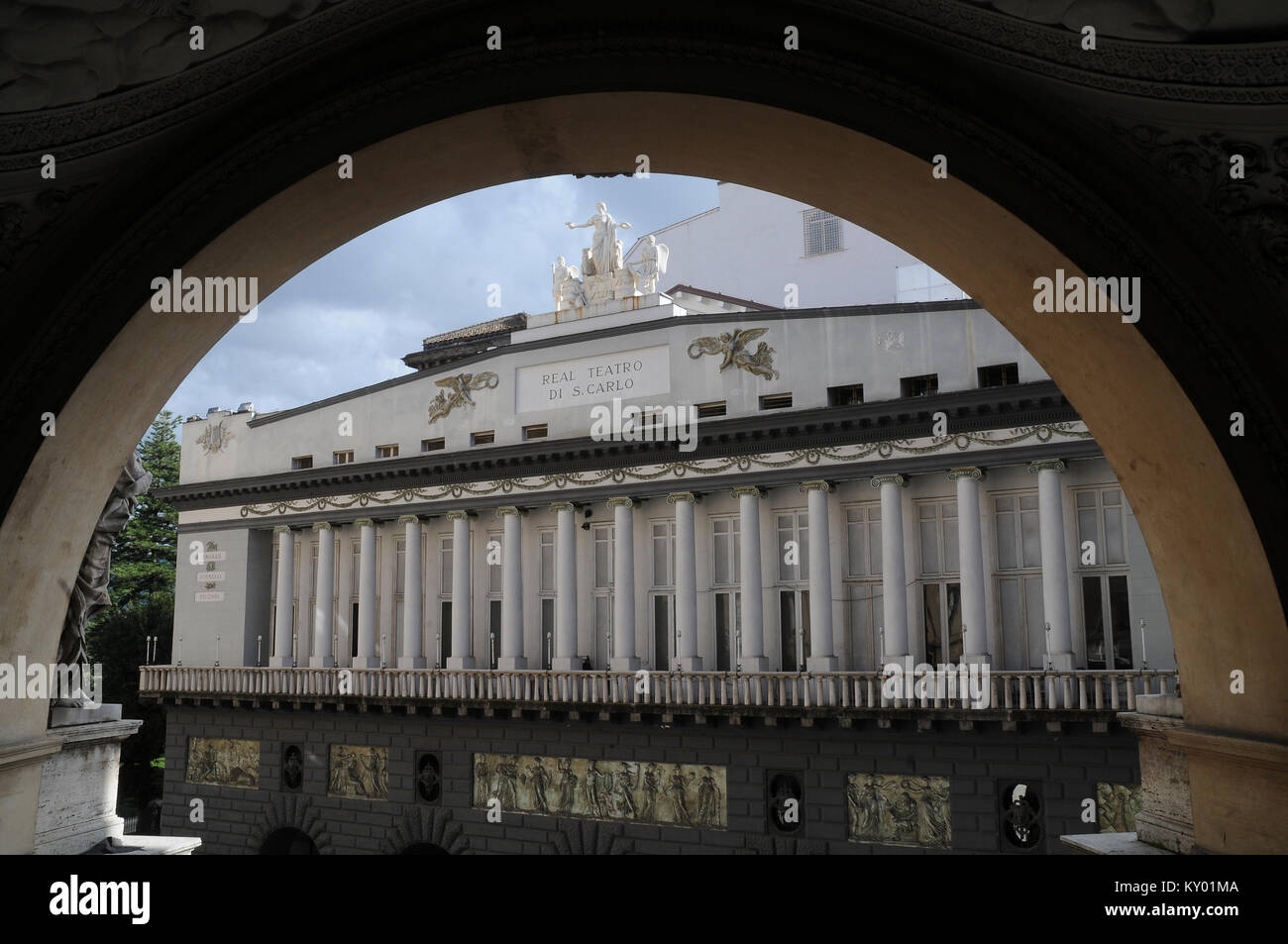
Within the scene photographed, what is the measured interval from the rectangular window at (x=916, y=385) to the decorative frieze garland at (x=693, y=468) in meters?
1.17

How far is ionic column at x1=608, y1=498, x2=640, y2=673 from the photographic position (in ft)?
88.4

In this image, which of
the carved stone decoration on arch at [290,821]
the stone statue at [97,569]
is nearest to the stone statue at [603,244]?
the carved stone decoration on arch at [290,821]

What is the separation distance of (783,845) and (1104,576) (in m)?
9.18

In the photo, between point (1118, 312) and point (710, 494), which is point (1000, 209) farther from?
point (710, 494)

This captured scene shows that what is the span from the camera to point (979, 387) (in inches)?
929

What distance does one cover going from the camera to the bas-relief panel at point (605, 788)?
2469 cm

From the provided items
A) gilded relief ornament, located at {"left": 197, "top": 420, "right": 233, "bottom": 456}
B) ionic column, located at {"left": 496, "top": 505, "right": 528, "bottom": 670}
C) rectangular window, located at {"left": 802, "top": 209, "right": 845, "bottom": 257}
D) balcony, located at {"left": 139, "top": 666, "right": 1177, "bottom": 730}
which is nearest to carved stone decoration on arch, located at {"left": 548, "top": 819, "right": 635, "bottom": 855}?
balcony, located at {"left": 139, "top": 666, "right": 1177, "bottom": 730}

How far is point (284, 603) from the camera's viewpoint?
3250 cm

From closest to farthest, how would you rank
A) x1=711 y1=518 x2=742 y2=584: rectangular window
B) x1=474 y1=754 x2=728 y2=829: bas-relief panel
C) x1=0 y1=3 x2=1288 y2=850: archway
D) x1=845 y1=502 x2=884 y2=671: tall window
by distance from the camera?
x1=0 y1=3 x2=1288 y2=850: archway < x1=474 y1=754 x2=728 y2=829: bas-relief panel < x1=845 y1=502 x2=884 y2=671: tall window < x1=711 y1=518 x2=742 y2=584: rectangular window

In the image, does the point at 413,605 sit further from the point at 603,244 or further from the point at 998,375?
the point at 998,375

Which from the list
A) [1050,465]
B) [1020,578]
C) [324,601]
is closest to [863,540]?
[1020,578]

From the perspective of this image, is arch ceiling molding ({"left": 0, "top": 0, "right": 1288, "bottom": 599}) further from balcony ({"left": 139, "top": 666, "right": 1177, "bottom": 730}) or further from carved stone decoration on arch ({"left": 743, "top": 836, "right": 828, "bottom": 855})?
carved stone decoration on arch ({"left": 743, "top": 836, "right": 828, "bottom": 855})

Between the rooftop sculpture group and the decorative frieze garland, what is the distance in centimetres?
535

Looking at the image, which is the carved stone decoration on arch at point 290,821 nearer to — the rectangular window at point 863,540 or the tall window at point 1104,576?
the rectangular window at point 863,540
